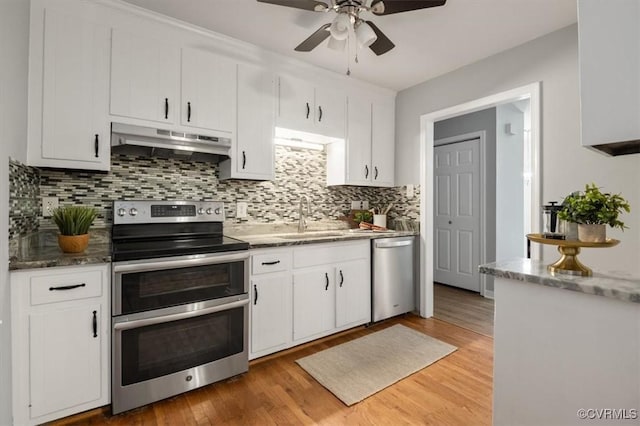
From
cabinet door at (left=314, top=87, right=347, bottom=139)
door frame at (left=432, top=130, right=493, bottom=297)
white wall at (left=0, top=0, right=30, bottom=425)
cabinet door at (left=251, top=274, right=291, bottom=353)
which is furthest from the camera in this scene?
door frame at (left=432, top=130, right=493, bottom=297)

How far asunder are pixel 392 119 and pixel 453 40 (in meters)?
1.17

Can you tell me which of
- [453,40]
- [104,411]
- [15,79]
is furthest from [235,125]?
[104,411]

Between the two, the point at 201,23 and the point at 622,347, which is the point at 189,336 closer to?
the point at 622,347

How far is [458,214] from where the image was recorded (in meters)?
4.34

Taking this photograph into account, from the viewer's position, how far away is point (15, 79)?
5.02 ft

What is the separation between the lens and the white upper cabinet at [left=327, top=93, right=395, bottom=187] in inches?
126

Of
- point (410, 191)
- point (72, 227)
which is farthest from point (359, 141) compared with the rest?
point (72, 227)

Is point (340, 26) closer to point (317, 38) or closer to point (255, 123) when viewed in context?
point (317, 38)

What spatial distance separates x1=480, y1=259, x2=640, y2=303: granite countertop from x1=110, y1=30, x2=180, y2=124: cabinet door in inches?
88.6

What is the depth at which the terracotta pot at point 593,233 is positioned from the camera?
3.79 feet

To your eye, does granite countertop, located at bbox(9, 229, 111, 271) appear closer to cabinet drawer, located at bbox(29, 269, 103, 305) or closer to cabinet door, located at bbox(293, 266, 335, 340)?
cabinet drawer, located at bbox(29, 269, 103, 305)

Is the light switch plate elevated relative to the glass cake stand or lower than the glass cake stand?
elevated

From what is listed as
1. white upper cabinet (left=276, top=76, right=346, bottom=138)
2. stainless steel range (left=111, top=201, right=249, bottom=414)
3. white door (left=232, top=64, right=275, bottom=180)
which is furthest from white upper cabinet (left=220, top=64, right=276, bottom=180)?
stainless steel range (left=111, top=201, right=249, bottom=414)

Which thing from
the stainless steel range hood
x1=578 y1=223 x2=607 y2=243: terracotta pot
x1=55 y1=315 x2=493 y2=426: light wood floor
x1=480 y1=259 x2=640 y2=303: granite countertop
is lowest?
x1=55 y1=315 x2=493 y2=426: light wood floor
